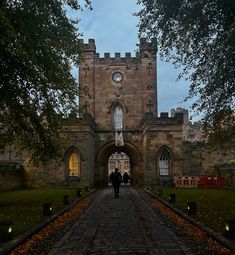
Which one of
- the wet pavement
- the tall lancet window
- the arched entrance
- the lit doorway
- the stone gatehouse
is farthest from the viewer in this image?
the lit doorway

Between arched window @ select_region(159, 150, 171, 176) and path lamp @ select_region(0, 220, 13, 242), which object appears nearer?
path lamp @ select_region(0, 220, 13, 242)

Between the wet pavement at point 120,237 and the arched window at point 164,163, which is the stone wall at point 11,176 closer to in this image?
the arched window at point 164,163

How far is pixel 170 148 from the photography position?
118 feet

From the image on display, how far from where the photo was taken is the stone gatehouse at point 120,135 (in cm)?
3516

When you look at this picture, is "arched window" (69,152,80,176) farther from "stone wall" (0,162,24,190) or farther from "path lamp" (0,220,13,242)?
Result: "path lamp" (0,220,13,242)

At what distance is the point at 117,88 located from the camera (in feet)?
142

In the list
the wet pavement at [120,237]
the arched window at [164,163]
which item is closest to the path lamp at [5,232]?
the wet pavement at [120,237]

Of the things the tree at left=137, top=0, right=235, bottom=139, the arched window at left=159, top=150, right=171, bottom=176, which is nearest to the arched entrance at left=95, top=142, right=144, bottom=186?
the arched window at left=159, top=150, right=171, bottom=176

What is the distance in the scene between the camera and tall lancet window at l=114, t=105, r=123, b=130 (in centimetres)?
4259

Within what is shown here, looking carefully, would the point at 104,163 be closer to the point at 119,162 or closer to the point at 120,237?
the point at 120,237

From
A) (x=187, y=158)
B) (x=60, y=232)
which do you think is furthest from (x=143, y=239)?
(x=187, y=158)

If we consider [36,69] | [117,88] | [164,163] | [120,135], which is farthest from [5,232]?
[117,88]

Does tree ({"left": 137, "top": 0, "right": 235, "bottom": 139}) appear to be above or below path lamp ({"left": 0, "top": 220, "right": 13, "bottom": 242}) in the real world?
above

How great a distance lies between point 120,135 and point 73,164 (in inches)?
243
